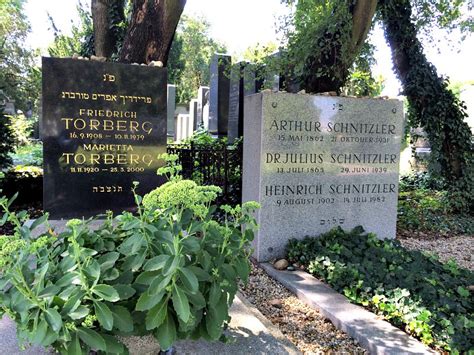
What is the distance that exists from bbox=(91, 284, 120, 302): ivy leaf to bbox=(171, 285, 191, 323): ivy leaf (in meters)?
0.21

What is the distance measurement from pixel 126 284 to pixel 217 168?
20.3 ft

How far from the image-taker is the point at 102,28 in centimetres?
876

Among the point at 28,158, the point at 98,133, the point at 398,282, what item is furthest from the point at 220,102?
the point at 398,282

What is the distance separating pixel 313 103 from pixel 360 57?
12.0ft

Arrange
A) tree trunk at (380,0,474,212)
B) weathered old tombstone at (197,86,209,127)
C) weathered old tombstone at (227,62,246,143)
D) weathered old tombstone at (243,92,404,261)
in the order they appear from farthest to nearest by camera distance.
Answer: weathered old tombstone at (197,86,209,127)
weathered old tombstone at (227,62,246,143)
tree trunk at (380,0,474,212)
weathered old tombstone at (243,92,404,261)

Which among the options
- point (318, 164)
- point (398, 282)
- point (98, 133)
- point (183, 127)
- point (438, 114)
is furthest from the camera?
point (183, 127)

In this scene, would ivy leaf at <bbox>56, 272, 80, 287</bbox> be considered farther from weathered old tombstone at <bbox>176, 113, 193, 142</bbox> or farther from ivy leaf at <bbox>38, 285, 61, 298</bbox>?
weathered old tombstone at <bbox>176, 113, 193, 142</bbox>

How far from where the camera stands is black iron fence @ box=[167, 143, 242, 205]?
25.7 feet

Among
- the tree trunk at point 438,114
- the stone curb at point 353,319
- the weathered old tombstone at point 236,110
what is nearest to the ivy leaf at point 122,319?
the stone curb at point 353,319

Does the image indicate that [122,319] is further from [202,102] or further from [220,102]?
[202,102]

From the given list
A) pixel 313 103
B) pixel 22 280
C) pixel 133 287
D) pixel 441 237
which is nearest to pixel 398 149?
pixel 313 103

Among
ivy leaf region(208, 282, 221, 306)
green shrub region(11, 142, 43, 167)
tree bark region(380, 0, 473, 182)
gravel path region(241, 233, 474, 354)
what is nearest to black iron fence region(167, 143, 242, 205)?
gravel path region(241, 233, 474, 354)

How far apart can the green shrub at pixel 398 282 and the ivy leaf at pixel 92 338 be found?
215 cm

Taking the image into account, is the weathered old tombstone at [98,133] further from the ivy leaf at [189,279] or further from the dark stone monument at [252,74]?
the dark stone monument at [252,74]
